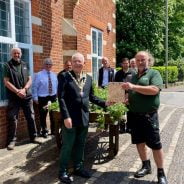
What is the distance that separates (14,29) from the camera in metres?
7.43

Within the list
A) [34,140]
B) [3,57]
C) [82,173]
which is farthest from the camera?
[34,140]

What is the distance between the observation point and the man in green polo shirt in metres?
5.14

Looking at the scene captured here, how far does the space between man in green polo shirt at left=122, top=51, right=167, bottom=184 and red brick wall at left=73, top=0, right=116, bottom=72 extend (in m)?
5.55

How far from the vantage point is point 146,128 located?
5.32 meters

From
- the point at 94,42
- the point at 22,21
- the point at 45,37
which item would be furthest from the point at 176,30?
the point at 22,21

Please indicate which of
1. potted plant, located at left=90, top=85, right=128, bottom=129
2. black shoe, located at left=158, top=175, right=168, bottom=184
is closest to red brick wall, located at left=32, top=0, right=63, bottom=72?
potted plant, located at left=90, top=85, right=128, bottom=129

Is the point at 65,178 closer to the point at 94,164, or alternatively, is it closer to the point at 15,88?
the point at 94,164

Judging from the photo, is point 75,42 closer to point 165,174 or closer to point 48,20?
point 48,20

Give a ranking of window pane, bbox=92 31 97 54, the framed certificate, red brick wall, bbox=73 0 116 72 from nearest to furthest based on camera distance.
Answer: the framed certificate → red brick wall, bbox=73 0 116 72 → window pane, bbox=92 31 97 54

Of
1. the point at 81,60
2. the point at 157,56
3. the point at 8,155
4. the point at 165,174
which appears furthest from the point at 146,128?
the point at 157,56

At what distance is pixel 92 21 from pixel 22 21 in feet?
15.0

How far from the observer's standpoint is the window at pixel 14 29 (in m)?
7.21

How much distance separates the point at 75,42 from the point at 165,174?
221 inches

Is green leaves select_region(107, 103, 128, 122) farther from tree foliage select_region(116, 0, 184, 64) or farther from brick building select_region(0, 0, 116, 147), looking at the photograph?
tree foliage select_region(116, 0, 184, 64)
